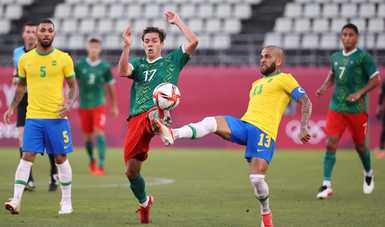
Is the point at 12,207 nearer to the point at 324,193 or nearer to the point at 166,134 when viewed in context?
the point at 166,134

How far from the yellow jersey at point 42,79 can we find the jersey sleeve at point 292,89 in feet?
9.58

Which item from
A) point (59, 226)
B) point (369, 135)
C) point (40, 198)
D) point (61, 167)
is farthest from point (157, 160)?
point (59, 226)

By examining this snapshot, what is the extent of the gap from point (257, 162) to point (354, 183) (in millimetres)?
7093

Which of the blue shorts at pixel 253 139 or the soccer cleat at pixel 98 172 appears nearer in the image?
the blue shorts at pixel 253 139

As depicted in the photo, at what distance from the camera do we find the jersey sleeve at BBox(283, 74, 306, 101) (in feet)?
32.4

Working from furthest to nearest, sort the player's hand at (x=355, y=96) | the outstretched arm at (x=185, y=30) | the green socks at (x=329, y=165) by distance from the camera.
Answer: the green socks at (x=329, y=165)
the player's hand at (x=355, y=96)
the outstretched arm at (x=185, y=30)

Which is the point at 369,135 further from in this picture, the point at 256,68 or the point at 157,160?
the point at 157,160

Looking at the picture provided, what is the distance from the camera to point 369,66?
46.2ft

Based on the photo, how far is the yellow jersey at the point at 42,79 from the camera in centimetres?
1111

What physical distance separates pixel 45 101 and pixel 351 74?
525 centimetres

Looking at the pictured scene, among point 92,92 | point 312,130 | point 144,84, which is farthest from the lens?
point 312,130

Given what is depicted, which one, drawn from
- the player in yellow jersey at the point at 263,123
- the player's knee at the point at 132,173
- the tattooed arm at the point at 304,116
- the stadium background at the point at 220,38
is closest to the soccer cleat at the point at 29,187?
the player's knee at the point at 132,173

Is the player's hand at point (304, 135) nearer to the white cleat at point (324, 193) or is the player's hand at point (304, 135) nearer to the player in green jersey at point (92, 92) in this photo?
the white cleat at point (324, 193)

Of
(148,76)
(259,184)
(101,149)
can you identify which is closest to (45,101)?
(148,76)
